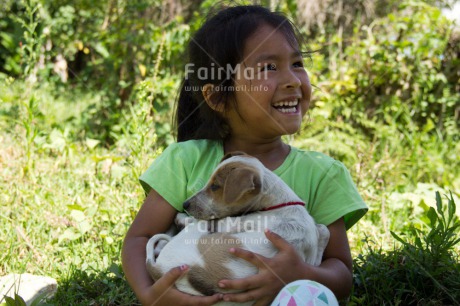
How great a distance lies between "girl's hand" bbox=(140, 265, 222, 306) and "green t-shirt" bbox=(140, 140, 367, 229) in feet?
1.68

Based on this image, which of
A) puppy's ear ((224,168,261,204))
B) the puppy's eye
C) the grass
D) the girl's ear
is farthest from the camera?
the grass

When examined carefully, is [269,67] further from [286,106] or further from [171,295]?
[171,295]

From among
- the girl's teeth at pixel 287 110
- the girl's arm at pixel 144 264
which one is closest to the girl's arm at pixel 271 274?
the girl's arm at pixel 144 264

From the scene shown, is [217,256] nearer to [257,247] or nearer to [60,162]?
[257,247]

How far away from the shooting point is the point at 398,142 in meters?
5.87

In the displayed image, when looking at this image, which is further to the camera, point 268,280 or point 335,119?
point 335,119

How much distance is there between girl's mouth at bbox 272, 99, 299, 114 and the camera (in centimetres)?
274

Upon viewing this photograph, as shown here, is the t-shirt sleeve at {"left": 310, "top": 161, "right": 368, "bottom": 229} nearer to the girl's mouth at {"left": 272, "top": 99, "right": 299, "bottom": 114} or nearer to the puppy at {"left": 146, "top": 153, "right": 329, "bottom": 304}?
the puppy at {"left": 146, "top": 153, "right": 329, "bottom": 304}

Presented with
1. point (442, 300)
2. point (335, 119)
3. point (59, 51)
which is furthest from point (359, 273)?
point (59, 51)

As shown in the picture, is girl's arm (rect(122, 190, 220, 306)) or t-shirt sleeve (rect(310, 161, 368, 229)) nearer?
girl's arm (rect(122, 190, 220, 306))

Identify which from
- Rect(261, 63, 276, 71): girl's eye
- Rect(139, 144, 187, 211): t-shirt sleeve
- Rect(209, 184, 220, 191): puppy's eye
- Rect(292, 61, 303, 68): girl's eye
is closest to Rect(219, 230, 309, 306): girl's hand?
Rect(209, 184, 220, 191): puppy's eye

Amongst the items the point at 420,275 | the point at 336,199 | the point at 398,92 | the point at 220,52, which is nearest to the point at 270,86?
the point at 220,52

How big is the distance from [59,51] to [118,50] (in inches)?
106

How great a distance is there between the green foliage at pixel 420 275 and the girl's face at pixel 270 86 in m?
0.91
